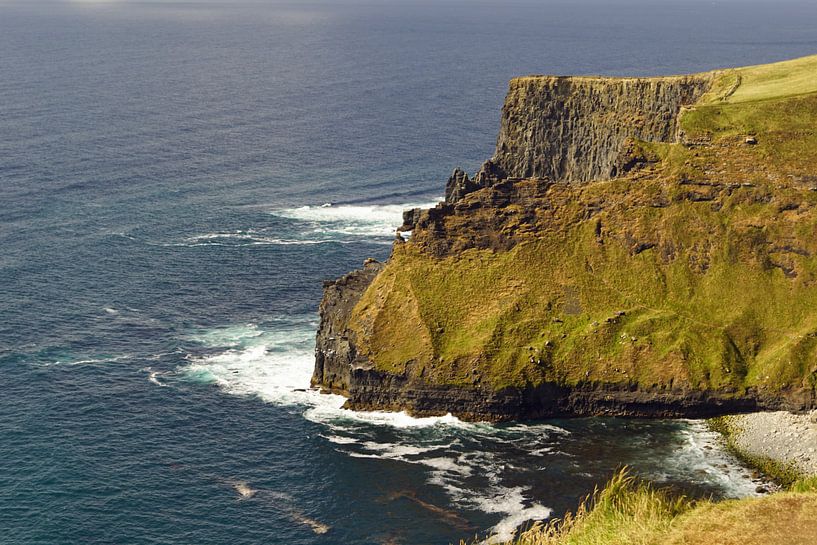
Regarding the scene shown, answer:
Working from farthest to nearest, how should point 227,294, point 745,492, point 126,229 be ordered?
point 126,229 < point 227,294 < point 745,492

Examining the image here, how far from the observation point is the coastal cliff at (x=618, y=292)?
123m

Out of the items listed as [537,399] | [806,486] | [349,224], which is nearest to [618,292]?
[537,399]

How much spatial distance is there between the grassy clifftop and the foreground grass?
68637 millimetres

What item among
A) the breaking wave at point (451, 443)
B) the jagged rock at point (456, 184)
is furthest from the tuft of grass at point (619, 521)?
the jagged rock at point (456, 184)

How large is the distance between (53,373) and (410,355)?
44093 mm

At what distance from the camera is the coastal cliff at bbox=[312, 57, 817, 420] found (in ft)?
404

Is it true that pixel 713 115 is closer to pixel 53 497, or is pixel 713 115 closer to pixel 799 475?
pixel 799 475

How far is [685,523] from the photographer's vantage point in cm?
5266

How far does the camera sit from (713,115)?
138625 millimetres

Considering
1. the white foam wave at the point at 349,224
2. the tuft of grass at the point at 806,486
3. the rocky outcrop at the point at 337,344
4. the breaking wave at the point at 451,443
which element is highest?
the tuft of grass at the point at 806,486

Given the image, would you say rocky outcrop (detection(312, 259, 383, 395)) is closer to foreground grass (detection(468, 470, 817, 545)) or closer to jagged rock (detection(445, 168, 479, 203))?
jagged rock (detection(445, 168, 479, 203))

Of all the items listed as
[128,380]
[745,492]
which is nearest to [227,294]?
[128,380]

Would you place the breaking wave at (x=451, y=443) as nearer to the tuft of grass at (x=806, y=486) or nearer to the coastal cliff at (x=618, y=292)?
the coastal cliff at (x=618, y=292)

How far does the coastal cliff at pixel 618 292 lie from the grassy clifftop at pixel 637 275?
179 millimetres
